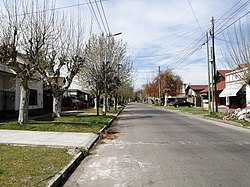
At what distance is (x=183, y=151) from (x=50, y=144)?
4567 mm

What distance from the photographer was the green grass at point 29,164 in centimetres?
587

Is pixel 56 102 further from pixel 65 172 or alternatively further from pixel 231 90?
pixel 231 90

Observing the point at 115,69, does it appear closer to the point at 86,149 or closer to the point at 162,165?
the point at 86,149

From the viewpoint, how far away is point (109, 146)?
1126cm

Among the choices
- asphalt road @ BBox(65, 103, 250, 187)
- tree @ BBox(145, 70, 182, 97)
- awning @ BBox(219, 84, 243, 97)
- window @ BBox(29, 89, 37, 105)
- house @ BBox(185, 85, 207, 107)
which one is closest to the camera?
asphalt road @ BBox(65, 103, 250, 187)

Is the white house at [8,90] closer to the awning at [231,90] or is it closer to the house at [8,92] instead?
the house at [8,92]

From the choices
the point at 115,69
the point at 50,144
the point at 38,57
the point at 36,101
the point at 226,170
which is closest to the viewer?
the point at 226,170

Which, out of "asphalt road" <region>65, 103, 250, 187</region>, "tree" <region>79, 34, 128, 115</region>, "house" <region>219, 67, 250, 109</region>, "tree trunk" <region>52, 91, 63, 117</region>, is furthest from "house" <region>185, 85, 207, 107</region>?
"asphalt road" <region>65, 103, 250, 187</region>

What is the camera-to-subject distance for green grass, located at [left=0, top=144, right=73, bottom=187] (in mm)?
5871

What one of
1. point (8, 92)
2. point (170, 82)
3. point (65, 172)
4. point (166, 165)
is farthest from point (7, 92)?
point (170, 82)

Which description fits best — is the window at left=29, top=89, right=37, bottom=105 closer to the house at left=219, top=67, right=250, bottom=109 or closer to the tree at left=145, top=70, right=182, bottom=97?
the house at left=219, top=67, right=250, bottom=109

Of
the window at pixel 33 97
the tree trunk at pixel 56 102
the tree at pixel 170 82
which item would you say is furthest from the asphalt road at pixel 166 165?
the tree at pixel 170 82

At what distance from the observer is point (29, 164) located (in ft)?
23.8

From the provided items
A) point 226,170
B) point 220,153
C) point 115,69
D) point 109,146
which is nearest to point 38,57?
point 109,146
